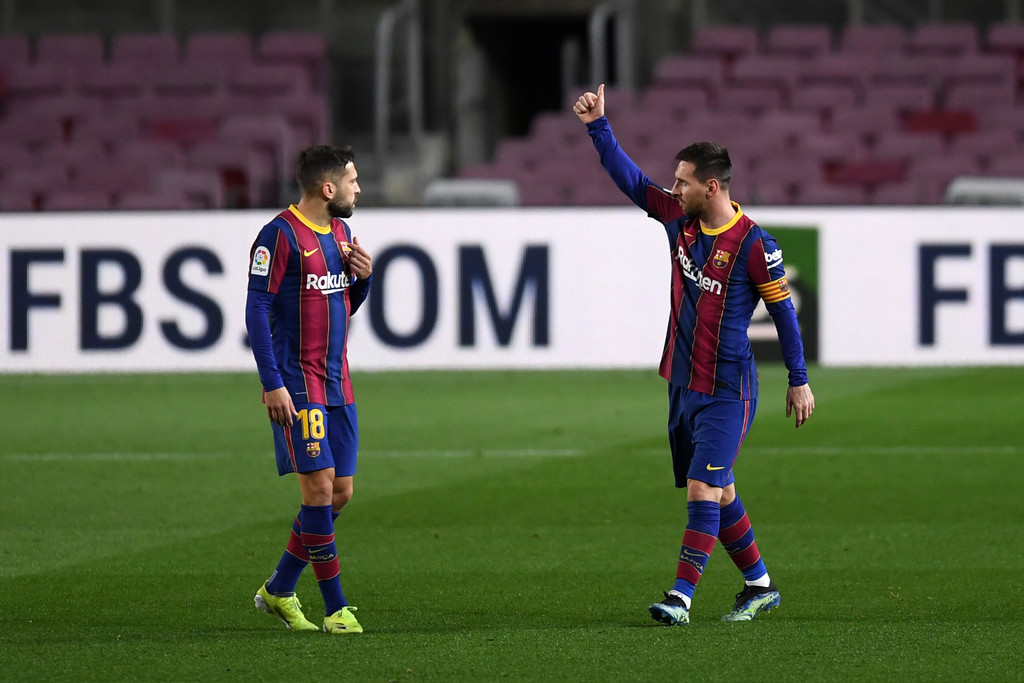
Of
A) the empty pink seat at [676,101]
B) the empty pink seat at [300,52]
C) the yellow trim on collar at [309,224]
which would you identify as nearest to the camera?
the yellow trim on collar at [309,224]

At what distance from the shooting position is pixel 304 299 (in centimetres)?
538

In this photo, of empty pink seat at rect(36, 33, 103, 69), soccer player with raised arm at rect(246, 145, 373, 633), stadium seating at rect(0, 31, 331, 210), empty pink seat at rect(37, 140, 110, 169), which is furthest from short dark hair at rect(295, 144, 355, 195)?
empty pink seat at rect(36, 33, 103, 69)

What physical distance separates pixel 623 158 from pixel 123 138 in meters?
14.5

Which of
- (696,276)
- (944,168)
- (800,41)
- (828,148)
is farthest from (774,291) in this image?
(800,41)

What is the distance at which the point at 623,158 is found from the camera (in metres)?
5.90

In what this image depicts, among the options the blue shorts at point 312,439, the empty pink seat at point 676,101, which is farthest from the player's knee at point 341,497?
the empty pink seat at point 676,101

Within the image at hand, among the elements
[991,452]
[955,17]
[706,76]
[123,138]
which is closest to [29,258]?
[123,138]

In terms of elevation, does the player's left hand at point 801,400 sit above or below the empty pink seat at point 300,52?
below

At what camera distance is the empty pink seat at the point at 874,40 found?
68.5 feet

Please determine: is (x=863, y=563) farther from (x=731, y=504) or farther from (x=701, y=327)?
(x=701, y=327)

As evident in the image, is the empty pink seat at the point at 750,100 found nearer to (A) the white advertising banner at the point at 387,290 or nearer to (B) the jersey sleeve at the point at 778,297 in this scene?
(A) the white advertising banner at the point at 387,290

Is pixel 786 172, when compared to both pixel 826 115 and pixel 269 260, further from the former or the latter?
pixel 269 260

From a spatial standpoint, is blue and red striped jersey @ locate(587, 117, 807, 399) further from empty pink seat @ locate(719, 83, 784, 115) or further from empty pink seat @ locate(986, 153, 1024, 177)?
empty pink seat @ locate(719, 83, 784, 115)

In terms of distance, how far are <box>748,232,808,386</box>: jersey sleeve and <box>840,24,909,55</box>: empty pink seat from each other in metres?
16.2
